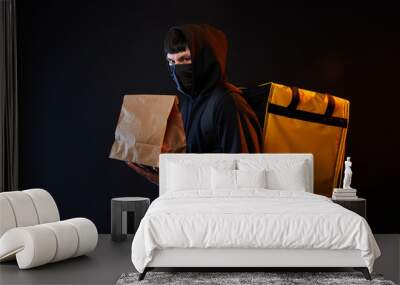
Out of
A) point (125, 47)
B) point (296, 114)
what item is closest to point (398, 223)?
point (296, 114)

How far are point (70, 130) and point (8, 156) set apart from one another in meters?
0.66

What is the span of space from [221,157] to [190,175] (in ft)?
1.31

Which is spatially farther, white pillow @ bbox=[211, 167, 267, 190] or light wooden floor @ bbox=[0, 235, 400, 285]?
white pillow @ bbox=[211, 167, 267, 190]

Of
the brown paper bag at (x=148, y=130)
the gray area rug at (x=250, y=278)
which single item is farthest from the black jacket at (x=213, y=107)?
the gray area rug at (x=250, y=278)

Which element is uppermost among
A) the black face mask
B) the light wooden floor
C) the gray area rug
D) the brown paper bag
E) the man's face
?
the man's face

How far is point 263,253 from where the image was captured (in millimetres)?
4363

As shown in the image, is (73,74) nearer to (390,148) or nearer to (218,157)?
(218,157)

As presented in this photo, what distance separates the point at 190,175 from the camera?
596 centimetres

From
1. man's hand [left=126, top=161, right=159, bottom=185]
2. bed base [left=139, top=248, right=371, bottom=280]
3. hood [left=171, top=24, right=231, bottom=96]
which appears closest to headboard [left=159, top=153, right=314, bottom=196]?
man's hand [left=126, top=161, right=159, bottom=185]

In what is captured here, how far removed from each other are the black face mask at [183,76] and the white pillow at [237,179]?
38.4 inches

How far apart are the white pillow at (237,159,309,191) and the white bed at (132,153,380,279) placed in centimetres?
142

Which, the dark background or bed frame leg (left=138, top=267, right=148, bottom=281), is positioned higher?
the dark background

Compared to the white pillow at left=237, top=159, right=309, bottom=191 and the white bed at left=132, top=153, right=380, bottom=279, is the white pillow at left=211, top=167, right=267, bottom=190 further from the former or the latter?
the white bed at left=132, top=153, right=380, bottom=279

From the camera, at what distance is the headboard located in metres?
6.17
